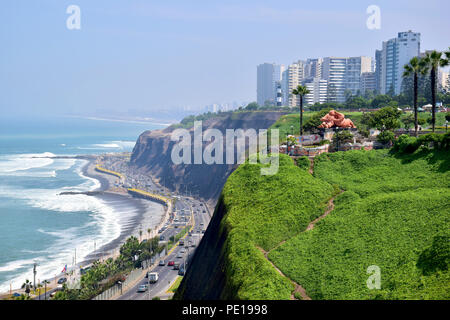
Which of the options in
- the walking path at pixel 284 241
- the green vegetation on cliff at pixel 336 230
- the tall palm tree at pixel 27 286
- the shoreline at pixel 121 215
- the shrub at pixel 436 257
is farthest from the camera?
the shoreline at pixel 121 215

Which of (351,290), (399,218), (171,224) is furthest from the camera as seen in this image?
(171,224)

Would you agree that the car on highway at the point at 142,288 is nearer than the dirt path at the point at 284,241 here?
No

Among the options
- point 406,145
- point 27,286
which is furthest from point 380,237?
point 27,286

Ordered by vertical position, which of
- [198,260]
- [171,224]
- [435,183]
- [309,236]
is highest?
[435,183]

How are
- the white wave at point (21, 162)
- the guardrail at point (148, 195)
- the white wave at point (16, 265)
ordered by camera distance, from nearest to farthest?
the white wave at point (16, 265) → the guardrail at point (148, 195) → the white wave at point (21, 162)

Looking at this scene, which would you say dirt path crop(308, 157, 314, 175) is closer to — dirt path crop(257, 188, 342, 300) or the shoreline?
dirt path crop(257, 188, 342, 300)

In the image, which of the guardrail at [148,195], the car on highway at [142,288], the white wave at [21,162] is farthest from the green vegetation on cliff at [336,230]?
the white wave at [21,162]

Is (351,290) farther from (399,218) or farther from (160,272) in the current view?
(160,272)

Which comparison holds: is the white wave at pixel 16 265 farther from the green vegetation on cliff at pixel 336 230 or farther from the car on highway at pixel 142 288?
the green vegetation on cliff at pixel 336 230

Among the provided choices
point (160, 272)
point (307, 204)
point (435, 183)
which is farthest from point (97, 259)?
point (435, 183)
